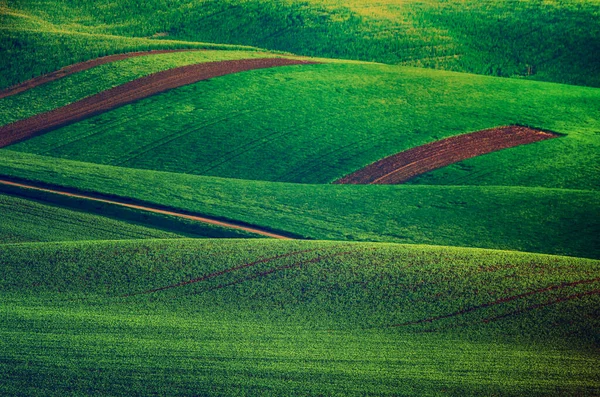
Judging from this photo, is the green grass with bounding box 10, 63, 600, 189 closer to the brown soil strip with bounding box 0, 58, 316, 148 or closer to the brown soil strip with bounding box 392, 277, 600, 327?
the brown soil strip with bounding box 0, 58, 316, 148

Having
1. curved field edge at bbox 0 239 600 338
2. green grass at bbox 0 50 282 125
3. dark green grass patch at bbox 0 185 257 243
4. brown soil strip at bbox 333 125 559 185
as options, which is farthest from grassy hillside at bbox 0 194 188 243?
→ green grass at bbox 0 50 282 125

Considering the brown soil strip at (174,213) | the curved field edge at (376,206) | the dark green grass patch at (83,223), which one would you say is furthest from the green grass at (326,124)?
the dark green grass patch at (83,223)

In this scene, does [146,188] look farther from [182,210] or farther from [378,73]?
[378,73]

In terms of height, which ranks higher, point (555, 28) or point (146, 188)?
point (555, 28)

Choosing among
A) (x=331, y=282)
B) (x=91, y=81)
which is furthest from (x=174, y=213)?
(x=91, y=81)

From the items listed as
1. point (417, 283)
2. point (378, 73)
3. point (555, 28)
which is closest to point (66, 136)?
point (378, 73)

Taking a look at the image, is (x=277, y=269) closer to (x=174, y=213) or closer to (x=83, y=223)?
(x=174, y=213)
